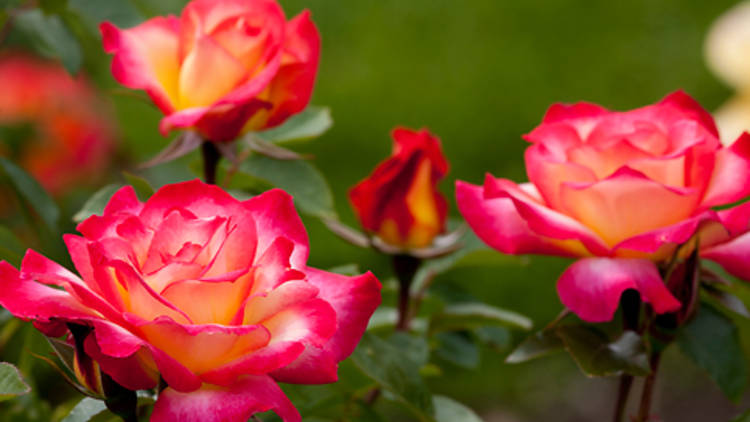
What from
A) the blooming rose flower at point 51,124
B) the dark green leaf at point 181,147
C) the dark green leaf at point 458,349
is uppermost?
the dark green leaf at point 181,147

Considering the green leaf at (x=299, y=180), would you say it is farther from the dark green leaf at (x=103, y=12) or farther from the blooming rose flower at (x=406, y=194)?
the dark green leaf at (x=103, y=12)

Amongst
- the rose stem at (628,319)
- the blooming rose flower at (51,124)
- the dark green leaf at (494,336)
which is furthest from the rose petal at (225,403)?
the blooming rose flower at (51,124)

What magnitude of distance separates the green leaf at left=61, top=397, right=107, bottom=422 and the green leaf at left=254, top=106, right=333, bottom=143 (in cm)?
30

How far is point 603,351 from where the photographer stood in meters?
0.54

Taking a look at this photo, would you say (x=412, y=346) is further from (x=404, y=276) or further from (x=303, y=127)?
→ (x=303, y=127)

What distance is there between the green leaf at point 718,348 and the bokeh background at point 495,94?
43.0 inches

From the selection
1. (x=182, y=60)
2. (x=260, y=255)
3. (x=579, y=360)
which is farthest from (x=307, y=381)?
(x=182, y=60)

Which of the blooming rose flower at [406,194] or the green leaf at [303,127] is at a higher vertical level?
the green leaf at [303,127]

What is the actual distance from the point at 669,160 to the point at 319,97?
190 cm

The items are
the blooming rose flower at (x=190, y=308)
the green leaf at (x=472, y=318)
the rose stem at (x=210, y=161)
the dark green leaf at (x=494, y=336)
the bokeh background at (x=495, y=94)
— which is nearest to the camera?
the blooming rose flower at (x=190, y=308)

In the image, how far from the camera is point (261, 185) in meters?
0.74

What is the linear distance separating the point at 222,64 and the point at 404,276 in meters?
0.25

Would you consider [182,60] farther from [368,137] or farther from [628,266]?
[368,137]

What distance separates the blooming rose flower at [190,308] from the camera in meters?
0.41
